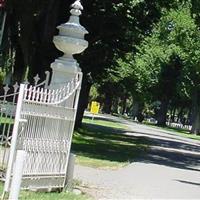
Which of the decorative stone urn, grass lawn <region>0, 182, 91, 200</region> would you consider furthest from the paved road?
the decorative stone urn

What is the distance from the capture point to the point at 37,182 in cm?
1163

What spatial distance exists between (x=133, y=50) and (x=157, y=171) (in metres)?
13.2

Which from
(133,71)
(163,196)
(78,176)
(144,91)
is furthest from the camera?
(144,91)

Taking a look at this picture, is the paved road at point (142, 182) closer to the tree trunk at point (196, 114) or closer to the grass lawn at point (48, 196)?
the grass lawn at point (48, 196)

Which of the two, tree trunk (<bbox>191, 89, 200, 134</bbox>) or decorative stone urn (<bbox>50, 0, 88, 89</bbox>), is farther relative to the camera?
tree trunk (<bbox>191, 89, 200, 134</bbox>)

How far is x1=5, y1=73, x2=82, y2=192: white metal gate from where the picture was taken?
1073 centimetres

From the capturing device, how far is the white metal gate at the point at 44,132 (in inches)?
A: 422

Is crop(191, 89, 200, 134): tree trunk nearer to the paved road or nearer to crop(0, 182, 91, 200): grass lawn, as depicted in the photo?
the paved road

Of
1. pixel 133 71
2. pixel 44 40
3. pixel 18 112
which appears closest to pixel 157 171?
pixel 44 40

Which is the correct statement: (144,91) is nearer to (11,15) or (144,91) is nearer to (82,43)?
(11,15)

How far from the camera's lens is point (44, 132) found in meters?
11.6

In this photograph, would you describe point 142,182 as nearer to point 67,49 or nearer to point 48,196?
point 67,49

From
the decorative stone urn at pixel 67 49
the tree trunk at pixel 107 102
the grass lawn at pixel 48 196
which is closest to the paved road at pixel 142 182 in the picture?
the grass lawn at pixel 48 196

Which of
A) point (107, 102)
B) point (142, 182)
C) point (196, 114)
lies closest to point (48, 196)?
point (142, 182)
